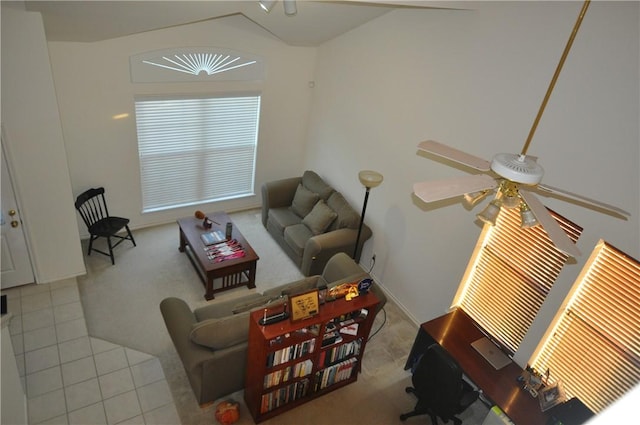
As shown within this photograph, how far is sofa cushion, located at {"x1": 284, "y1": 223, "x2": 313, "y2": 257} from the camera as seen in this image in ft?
19.1

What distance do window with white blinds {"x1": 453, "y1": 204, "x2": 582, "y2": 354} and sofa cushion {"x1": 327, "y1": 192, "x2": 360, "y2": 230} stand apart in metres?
1.71

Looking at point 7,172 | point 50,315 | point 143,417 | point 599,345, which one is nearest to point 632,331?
point 599,345

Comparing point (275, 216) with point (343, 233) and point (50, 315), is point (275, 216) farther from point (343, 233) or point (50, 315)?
point (50, 315)

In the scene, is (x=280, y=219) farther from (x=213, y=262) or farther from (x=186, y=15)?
(x=186, y=15)

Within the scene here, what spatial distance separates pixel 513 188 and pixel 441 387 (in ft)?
7.21

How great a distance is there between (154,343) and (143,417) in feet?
2.83

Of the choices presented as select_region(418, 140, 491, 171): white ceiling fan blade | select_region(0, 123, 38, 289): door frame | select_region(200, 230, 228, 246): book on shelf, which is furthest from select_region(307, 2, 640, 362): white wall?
select_region(0, 123, 38, 289): door frame

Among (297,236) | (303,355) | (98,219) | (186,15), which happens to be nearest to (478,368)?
(303,355)

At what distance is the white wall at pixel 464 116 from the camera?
315 centimetres

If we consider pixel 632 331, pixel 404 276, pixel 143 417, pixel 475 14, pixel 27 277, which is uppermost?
pixel 475 14

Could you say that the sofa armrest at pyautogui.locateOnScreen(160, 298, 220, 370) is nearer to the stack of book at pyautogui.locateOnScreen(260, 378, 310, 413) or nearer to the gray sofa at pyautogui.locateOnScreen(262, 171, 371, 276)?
the stack of book at pyautogui.locateOnScreen(260, 378, 310, 413)

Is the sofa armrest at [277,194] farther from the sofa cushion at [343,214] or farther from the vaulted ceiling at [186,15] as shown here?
the vaulted ceiling at [186,15]

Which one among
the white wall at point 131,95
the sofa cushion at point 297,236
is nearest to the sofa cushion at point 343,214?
the sofa cushion at point 297,236

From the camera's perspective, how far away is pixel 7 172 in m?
4.36
